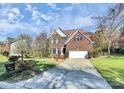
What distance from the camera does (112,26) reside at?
280 inches

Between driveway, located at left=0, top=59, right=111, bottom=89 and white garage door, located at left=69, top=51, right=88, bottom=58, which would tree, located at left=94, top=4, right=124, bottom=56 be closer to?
white garage door, located at left=69, top=51, right=88, bottom=58

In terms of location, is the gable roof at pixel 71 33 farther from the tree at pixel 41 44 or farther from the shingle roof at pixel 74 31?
the tree at pixel 41 44

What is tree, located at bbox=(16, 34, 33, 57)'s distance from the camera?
7.27 metres

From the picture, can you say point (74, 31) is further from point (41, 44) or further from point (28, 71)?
point (28, 71)

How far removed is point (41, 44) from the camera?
289 inches

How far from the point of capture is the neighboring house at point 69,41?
7.28 m

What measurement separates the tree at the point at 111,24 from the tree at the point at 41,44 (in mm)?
1172

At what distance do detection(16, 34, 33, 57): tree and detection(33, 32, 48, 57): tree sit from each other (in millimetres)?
113

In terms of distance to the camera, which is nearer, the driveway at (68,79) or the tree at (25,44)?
the driveway at (68,79)

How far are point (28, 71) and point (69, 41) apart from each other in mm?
1060

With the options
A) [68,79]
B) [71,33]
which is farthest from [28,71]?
[71,33]

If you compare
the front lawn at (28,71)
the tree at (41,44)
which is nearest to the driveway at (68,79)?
the front lawn at (28,71)
